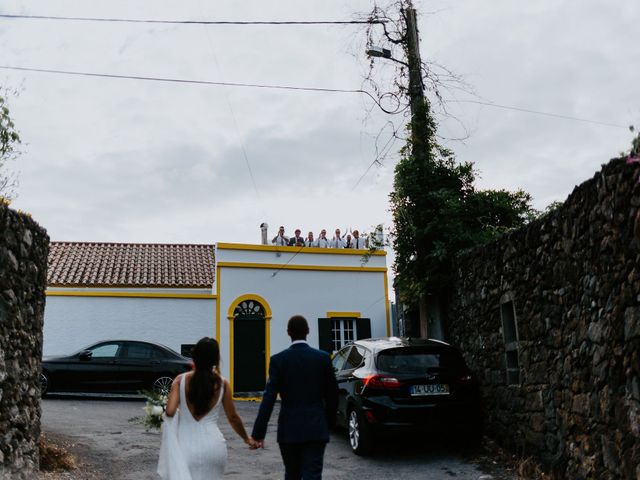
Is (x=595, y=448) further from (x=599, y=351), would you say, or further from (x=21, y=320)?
(x=21, y=320)

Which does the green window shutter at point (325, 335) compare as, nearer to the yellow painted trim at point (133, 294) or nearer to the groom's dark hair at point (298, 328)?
the yellow painted trim at point (133, 294)

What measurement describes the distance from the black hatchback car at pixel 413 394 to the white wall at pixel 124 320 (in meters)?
11.6

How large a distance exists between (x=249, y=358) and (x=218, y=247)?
3.63 m

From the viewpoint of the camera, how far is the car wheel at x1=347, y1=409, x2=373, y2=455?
27.8ft

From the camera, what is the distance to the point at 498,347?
8.97 metres

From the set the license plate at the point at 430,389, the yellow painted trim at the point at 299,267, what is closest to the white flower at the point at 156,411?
the license plate at the point at 430,389

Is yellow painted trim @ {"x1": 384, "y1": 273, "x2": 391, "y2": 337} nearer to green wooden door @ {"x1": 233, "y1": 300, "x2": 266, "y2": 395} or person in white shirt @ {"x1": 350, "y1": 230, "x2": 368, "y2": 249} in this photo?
person in white shirt @ {"x1": 350, "y1": 230, "x2": 368, "y2": 249}

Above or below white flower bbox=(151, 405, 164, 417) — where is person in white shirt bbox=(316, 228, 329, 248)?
above

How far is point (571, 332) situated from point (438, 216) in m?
5.46

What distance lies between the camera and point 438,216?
38.9 ft

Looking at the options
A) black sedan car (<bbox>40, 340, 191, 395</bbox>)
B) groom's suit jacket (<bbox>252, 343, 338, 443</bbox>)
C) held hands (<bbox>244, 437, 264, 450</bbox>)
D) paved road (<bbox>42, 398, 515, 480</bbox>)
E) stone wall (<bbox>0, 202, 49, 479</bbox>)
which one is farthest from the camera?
black sedan car (<bbox>40, 340, 191, 395</bbox>)

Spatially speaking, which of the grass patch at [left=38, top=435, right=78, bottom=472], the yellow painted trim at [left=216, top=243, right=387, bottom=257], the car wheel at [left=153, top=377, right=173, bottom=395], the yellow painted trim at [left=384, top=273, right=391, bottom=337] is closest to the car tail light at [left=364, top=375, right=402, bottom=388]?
the grass patch at [left=38, top=435, right=78, bottom=472]

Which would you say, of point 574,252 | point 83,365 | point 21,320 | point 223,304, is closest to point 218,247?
point 223,304

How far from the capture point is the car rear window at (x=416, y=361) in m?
8.47
